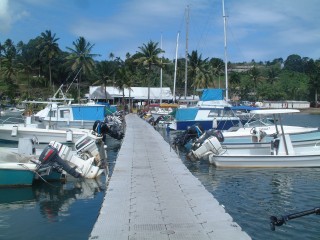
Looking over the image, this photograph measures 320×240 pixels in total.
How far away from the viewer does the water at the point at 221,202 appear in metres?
10.1

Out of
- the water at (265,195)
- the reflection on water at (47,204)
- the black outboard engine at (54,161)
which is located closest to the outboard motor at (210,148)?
the water at (265,195)

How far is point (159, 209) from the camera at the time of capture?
368 inches

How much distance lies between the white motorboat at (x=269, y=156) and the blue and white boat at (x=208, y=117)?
11299 mm

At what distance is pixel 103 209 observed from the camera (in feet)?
30.6

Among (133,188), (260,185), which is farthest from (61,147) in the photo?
(260,185)

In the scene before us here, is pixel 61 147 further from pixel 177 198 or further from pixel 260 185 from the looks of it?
pixel 260 185

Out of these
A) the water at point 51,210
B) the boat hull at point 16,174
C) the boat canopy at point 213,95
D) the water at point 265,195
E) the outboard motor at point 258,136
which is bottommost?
the water at point 51,210

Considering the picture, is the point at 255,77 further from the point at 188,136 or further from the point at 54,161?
the point at 54,161

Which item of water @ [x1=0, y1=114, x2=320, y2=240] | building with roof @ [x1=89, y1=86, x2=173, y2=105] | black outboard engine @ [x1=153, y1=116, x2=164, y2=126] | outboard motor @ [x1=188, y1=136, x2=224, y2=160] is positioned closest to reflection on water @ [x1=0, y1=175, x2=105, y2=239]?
water @ [x1=0, y1=114, x2=320, y2=240]

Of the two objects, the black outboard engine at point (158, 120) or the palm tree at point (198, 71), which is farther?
the palm tree at point (198, 71)

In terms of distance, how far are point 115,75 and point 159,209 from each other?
69.5m

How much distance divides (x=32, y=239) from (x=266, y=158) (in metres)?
11.7

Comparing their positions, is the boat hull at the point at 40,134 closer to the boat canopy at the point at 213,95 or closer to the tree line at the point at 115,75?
the boat canopy at the point at 213,95

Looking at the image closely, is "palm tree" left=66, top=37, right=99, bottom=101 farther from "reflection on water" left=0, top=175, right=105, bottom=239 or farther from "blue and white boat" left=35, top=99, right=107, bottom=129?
"reflection on water" left=0, top=175, right=105, bottom=239
